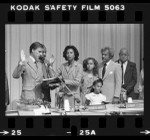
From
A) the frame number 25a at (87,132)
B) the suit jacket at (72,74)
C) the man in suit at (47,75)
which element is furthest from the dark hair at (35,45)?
the frame number 25a at (87,132)

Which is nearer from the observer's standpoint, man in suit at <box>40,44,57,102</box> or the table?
the table

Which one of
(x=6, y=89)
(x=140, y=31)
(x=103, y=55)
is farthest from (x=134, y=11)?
(x=6, y=89)

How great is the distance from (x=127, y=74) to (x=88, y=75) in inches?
28.6

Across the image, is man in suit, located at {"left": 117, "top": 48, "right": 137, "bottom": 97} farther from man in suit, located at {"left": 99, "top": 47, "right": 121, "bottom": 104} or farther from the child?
the child

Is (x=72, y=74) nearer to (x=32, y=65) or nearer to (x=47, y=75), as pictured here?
(x=47, y=75)

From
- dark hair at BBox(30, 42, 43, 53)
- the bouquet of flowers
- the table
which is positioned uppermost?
dark hair at BBox(30, 42, 43, 53)

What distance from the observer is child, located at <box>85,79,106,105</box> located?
950 centimetres

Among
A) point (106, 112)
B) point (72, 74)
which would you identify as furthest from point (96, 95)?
point (72, 74)

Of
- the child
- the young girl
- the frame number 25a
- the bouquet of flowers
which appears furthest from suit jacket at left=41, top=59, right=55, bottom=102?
the frame number 25a

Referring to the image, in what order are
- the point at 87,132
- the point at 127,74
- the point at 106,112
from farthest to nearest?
1. the point at 127,74
2. the point at 106,112
3. the point at 87,132

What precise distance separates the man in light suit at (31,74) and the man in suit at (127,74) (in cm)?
151

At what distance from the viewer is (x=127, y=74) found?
9516 mm

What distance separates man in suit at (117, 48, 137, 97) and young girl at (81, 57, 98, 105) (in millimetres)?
476

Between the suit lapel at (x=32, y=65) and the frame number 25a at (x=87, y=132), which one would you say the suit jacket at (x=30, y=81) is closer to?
the suit lapel at (x=32, y=65)
